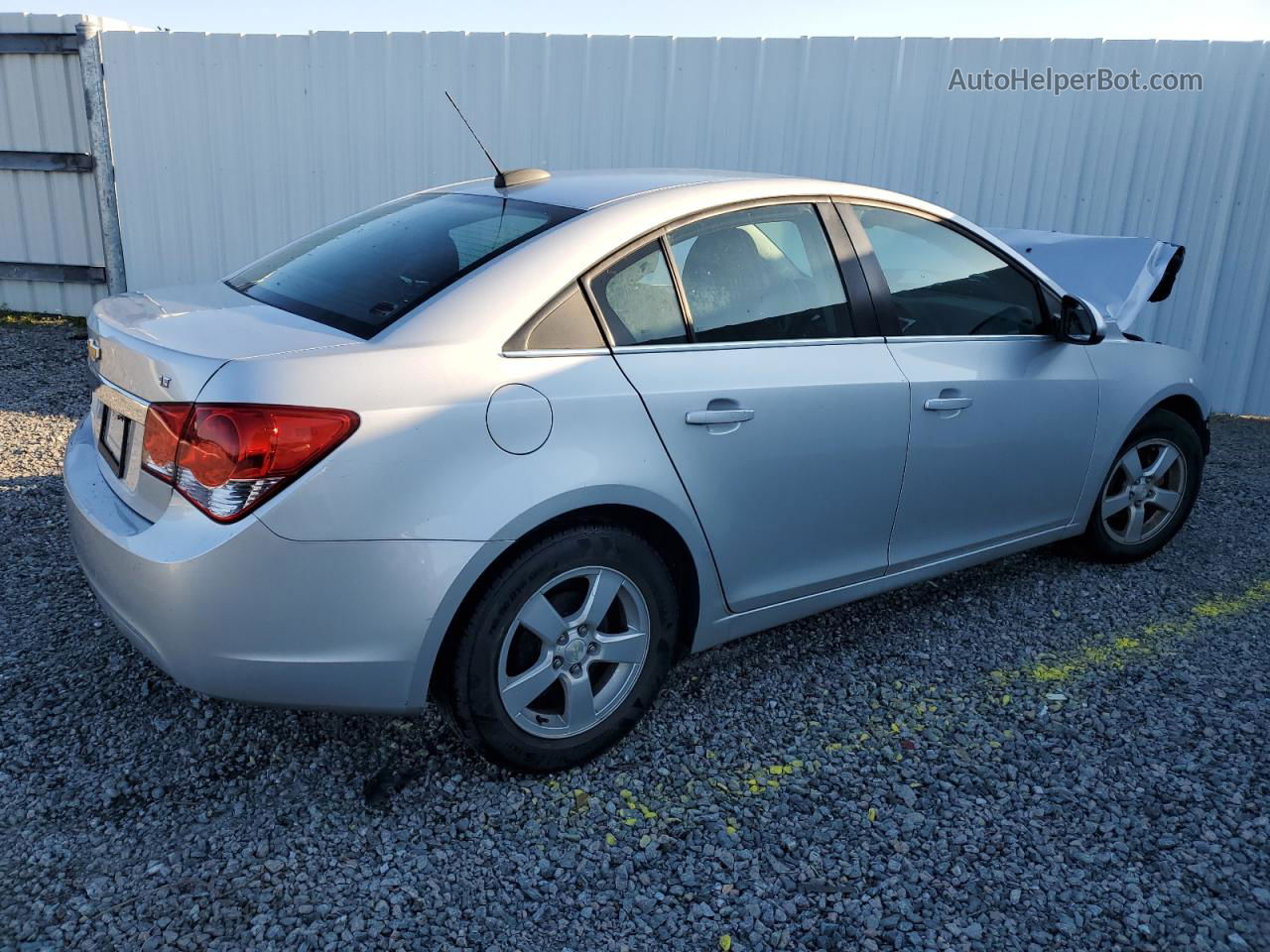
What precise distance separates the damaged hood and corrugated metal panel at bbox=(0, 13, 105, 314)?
7.49 metres

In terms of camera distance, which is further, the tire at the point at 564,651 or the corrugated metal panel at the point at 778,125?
the corrugated metal panel at the point at 778,125

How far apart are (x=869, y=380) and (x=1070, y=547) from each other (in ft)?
6.15

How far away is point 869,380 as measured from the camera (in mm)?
3092

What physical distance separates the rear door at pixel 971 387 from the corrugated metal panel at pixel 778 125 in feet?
12.7

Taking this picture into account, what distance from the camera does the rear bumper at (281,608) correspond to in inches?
87.7

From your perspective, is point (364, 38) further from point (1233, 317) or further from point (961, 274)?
point (1233, 317)

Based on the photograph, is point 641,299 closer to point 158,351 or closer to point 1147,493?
point 158,351

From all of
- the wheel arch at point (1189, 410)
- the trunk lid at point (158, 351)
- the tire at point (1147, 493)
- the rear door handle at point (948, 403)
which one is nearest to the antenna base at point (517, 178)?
the trunk lid at point (158, 351)

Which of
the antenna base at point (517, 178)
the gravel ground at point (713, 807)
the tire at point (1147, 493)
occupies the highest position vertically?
the antenna base at point (517, 178)

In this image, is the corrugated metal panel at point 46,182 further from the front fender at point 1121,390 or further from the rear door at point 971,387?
the front fender at point 1121,390

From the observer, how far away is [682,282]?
112 inches

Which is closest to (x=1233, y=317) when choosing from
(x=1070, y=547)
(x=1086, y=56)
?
(x=1086, y=56)

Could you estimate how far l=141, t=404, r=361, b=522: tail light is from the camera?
2.19m

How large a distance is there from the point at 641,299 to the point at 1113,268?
3.14 metres
